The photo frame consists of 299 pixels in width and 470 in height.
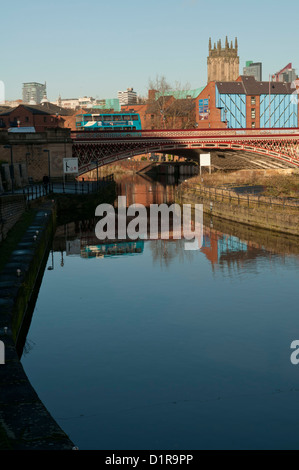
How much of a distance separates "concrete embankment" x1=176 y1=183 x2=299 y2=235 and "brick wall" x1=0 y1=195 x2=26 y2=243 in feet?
61.6

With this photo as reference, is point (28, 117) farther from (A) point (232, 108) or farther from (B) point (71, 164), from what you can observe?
(B) point (71, 164)

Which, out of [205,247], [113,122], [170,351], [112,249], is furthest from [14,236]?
[113,122]

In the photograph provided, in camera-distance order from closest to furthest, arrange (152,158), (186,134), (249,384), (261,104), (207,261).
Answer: (249,384) < (207,261) < (186,134) < (261,104) < (152,158)

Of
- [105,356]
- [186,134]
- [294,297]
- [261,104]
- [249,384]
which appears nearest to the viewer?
[249,384]

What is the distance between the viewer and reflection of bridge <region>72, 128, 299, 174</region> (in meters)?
76.9

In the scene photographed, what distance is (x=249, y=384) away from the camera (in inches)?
723

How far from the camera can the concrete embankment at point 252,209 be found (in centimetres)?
4550

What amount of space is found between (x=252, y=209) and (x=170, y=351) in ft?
102

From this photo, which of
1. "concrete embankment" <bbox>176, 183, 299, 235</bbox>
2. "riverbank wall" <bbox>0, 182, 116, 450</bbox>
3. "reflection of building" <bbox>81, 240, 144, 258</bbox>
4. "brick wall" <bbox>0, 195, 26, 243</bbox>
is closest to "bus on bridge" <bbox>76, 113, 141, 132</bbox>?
"concrete embankment" <bbox>176, 183, 299, 235</bbox>

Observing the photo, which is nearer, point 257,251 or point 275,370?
point 275,370

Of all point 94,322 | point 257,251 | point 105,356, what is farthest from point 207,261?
point 105,356

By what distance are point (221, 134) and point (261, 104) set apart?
4885 centimetres

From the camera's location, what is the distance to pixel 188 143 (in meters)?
84.1
